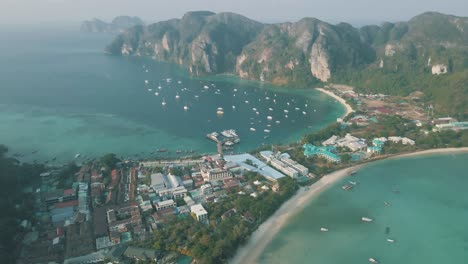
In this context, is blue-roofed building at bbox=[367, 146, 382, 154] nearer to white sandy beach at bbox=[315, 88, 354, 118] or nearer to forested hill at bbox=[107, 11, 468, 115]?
white sandy beach at bbox=[315, 88, 354, 118]

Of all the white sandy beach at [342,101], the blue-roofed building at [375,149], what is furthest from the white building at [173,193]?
the white sandy beach at [342,101]

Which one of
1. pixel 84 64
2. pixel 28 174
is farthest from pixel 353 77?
pixel 84 64

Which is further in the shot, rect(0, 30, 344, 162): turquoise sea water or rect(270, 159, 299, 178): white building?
rect(0, 30, 344, 162): turquoise sea water

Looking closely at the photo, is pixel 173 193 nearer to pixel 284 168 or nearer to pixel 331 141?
pixel 284 168

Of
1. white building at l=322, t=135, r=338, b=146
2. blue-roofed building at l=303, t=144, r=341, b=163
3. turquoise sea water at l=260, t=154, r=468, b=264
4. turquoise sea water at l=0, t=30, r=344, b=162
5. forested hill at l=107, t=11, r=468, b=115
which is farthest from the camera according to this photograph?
forested hill at l=107, t=11, r=468, b=115

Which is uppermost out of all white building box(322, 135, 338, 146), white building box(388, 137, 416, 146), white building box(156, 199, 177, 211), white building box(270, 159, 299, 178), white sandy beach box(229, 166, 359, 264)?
white building box(388, 137, 416, 146)

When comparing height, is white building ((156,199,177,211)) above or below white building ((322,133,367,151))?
below

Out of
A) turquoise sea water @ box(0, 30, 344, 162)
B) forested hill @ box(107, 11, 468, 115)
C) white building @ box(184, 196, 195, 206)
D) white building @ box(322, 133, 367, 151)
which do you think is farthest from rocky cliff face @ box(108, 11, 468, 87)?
white building @ box(184, 196, 195, 206)

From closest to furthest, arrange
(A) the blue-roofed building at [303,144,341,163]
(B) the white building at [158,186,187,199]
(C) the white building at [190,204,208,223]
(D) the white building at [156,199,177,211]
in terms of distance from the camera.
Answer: (C) the white building at [190,204,208,223], (D) the white building at [156,199,177,211], (B) the white building at [158,186,187,199], (A) the blue-roofed building at [303,144,341,163]
